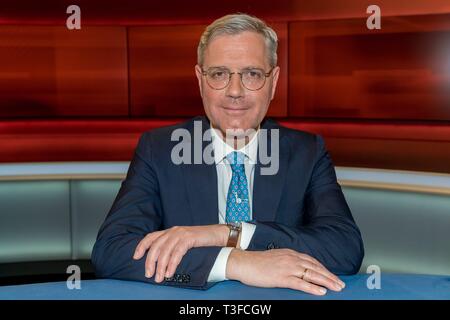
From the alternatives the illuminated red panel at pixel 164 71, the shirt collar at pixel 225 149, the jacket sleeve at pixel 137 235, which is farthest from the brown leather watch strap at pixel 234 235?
the illuminated red panel at pixel 164 71

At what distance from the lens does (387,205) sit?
249 cm

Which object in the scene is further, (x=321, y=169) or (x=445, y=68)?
(x=445, y=68)

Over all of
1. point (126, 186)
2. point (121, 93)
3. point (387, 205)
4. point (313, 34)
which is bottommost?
point (387, 205)

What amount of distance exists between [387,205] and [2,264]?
190 cm

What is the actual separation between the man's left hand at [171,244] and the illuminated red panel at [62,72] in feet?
12.3

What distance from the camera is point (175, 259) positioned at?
49.1 inches

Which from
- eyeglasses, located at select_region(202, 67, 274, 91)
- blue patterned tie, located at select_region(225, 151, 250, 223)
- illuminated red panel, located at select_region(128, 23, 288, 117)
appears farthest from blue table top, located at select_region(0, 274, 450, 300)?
illuminated red panel, located at select_region(128, 23, 288, 117)

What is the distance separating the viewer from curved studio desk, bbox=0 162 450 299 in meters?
1.10

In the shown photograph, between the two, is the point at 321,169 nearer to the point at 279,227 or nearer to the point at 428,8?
the point at 279,227

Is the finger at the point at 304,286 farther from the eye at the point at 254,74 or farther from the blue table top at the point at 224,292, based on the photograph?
the eye at the point at 254,74

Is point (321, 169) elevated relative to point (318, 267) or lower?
elevated

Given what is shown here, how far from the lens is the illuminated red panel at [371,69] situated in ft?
13.6

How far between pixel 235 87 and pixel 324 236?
1.50 feet
